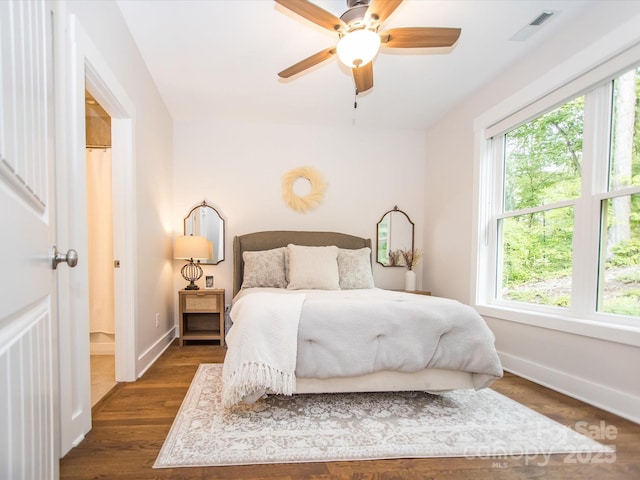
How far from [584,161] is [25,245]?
2.98 metres

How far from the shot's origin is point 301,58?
275 cm

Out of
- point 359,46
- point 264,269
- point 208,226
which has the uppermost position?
point 359,46

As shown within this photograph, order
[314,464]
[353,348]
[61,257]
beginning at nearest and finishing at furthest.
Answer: [61,257], [314,464], [353,348]

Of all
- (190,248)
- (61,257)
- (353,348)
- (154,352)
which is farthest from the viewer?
(190,248)

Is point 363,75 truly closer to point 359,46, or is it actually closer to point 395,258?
point 359,46

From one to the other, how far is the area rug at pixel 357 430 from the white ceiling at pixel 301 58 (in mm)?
2546

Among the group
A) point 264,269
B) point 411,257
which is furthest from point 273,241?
point 411,257

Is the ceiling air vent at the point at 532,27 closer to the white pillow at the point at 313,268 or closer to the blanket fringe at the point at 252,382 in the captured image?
the white pillow at the point at 313,268

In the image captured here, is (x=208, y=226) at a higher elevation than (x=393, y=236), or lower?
higher

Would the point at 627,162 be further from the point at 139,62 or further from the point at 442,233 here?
the point at 139,62

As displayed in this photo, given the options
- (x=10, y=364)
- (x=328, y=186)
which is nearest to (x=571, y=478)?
(x=10, y=364)

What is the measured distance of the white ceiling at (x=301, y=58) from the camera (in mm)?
2174

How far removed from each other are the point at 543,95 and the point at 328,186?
7.75 ft

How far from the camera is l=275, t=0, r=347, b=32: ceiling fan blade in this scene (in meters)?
1.72
